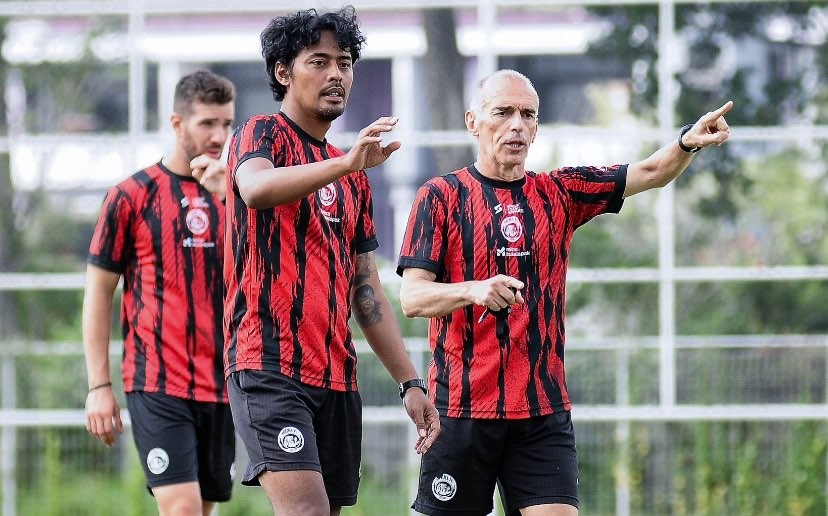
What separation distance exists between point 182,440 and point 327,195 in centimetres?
168

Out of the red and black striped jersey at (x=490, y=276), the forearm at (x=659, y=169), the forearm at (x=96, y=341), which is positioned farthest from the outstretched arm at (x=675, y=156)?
the forearm at (x=96, y=341)

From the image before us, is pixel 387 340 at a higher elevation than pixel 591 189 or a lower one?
lower

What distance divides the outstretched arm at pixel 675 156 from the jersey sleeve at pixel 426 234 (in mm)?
761

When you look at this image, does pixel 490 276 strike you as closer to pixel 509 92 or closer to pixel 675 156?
pixel 509 92

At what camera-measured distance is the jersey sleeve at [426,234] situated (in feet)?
16.2

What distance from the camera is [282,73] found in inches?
181

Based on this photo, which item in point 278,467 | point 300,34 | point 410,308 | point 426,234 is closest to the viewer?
point 278,467

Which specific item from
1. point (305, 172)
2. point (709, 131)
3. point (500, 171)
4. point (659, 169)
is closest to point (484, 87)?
point (500, 171)

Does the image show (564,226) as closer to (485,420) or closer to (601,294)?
(485,420)

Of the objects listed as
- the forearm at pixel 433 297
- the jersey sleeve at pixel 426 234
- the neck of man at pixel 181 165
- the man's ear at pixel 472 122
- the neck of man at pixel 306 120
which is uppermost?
the man's ear at pixel 472 122

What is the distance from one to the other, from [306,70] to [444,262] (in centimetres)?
95

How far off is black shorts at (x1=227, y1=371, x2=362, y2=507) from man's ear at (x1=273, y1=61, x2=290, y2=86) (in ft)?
3.25

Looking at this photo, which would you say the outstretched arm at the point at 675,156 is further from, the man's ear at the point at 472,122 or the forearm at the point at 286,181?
the forearm at the point at 286,181

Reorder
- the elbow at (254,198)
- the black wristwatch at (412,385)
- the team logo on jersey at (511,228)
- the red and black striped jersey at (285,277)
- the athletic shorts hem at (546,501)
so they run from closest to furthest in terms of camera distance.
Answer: the elbow at (254,198), the red and black striped jersey at (285,277), the black wristwatch at (412,385), the athletic shorts hem at (546,501), the team logo on jersey at (511,228)
